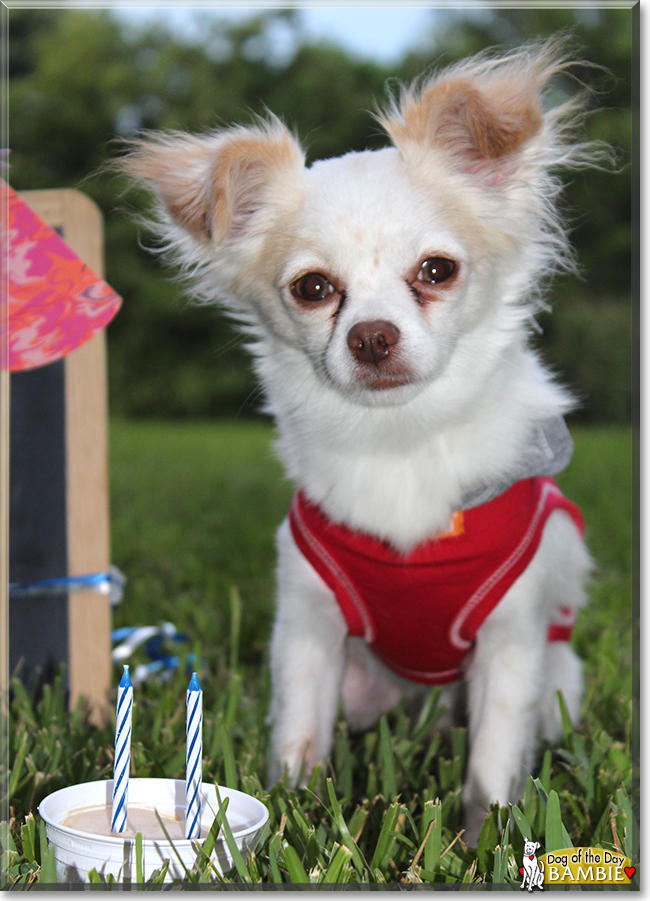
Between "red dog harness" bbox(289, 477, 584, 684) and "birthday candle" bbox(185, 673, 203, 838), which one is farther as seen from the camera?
"red dog harness" bbox(289, 477, 584, 684)

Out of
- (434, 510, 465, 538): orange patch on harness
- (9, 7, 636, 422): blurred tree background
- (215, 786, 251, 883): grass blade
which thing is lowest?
(215, 786, 251, 883): grass blade

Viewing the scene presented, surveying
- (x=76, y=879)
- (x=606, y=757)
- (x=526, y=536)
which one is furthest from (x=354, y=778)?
(x=76, y=879)

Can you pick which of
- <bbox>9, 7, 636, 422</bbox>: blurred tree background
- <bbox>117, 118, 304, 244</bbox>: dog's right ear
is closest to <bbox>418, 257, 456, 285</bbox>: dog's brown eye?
<bbox>117, 118, 304, 244</bbox>: dog's right ear

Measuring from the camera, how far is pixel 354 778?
78.0 inches

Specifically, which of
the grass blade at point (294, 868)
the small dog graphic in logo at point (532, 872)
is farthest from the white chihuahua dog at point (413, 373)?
the grass blade at point (294, 868)

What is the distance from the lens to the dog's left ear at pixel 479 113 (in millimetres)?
1634

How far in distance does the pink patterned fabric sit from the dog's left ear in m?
0.76

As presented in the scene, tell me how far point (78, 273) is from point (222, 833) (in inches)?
37.8

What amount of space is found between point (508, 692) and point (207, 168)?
125 centimetres

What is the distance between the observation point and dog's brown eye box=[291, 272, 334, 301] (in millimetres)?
1726

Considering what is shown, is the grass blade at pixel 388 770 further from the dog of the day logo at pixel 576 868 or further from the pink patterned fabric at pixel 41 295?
the pink patterned fabric at pixel 41 295

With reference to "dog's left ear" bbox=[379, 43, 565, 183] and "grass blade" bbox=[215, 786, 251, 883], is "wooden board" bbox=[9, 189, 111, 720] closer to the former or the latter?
"dog's left ear" bbox=[379, 43, 565, 183]

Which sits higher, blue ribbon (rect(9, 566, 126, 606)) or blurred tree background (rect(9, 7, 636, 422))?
blurred tree background (rect(9, 7, 636, 422))

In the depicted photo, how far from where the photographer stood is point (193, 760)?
3.82 feet
